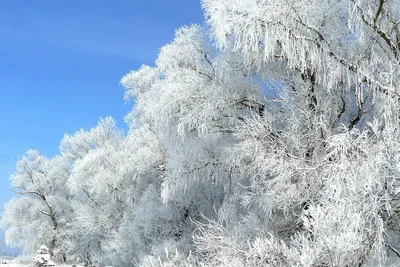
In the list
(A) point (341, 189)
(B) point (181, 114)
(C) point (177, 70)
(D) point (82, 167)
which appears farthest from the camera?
(D) point (82, 167)

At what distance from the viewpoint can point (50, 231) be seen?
2928 cm

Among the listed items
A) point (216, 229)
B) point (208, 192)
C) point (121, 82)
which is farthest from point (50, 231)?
point (216, 229)

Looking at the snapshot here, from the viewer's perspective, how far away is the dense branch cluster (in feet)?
25.6

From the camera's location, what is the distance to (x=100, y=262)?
2386cm

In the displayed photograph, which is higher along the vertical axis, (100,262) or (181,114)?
(181,114)

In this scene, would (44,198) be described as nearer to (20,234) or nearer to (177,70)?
(20,234)

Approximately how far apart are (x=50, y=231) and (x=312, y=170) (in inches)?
932

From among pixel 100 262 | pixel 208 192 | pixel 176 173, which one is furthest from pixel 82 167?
pixel 176 173

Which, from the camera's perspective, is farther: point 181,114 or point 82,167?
point 82,167

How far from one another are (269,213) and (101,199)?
16.1m

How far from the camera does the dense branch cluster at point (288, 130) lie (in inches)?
307

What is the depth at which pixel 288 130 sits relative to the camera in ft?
34.4

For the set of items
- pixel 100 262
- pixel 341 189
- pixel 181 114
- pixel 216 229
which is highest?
pixel 181 114

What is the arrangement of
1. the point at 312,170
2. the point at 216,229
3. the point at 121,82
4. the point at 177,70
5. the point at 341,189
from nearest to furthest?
the point at 341,189, the point at 312,170, the point at 216,229, the point at 177,70, the point at 121,82
